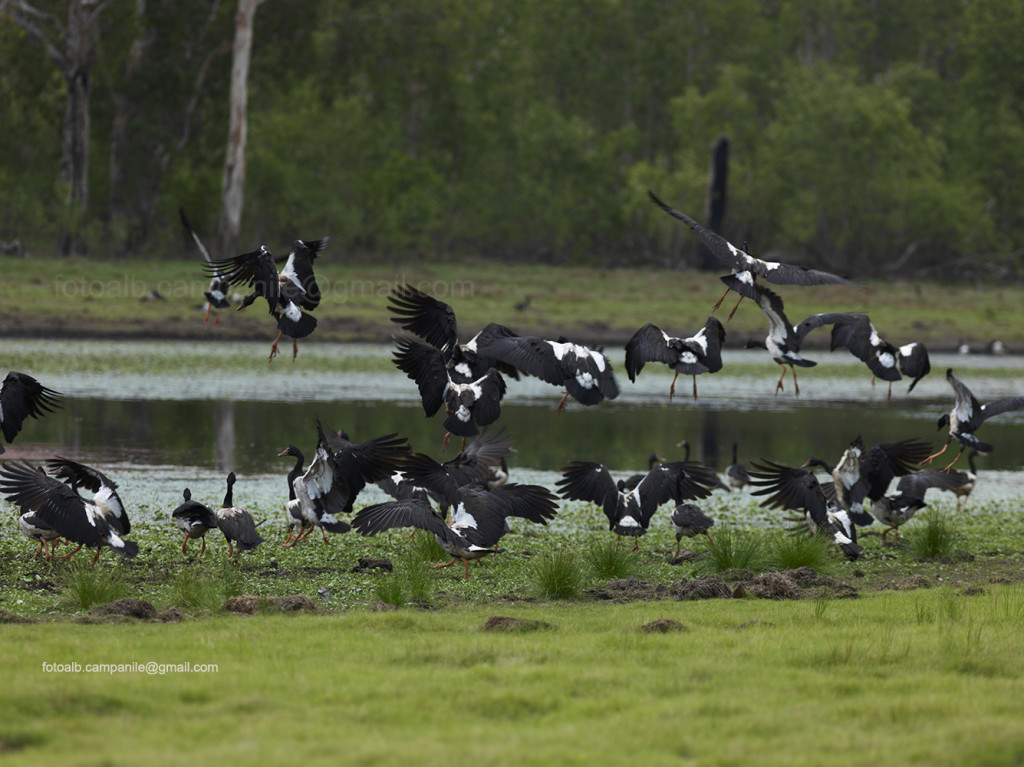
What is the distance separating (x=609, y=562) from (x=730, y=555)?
4.14 ft

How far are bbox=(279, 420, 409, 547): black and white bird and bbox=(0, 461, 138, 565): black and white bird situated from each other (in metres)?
1.69

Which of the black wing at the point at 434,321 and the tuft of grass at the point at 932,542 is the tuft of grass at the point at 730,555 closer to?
the tuft of grass at the point at 932,542

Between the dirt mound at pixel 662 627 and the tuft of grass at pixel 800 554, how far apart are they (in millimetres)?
3470

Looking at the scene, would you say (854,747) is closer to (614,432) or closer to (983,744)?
(983,744)

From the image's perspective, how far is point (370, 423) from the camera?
77.7 ft

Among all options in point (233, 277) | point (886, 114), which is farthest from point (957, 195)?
point (233, 277)

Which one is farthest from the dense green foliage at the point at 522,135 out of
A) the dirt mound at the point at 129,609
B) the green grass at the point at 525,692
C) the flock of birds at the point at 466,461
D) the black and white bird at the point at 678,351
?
the green grass at the point at 525,692

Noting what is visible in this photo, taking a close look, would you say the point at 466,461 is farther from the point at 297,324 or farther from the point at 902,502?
the point at 902,502

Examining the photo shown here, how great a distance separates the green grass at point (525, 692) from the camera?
640cm

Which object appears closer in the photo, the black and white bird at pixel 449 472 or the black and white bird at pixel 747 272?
the black and white bird at pixel 747 272

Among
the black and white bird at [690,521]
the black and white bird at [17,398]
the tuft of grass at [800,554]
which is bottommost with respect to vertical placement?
the tuft of grass at [800,554]

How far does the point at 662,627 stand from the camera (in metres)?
9.52

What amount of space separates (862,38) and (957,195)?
2717 cm

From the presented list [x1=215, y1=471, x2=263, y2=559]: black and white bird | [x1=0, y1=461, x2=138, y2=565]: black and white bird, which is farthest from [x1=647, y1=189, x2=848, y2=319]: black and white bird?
[x1=0, y1=461, x2=138, y2=565]: black and white bird
